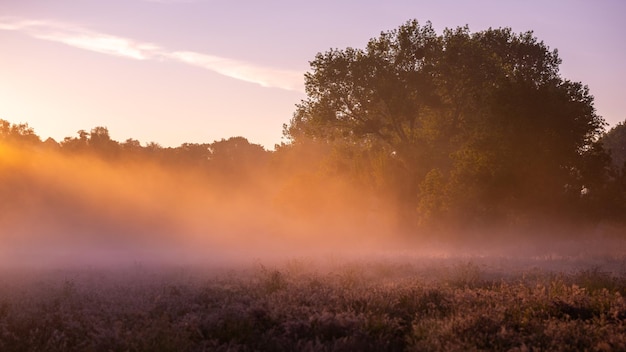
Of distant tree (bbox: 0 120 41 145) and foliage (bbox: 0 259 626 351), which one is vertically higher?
distant tree (bbox: 0 120 41 145)

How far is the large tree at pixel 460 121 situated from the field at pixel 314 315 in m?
16.4

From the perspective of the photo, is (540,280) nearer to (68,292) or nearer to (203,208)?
(68,292)

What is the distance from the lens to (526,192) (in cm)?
2805

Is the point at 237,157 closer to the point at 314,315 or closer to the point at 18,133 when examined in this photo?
the point at 18,133

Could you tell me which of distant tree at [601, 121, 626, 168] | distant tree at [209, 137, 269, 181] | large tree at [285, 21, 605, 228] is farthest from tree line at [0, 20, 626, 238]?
distant tree at [601, 121, 626, 168]

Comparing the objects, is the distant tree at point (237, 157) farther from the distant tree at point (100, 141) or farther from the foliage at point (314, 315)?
the foliage at point (314, 315)

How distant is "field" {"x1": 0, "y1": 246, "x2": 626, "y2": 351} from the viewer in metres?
7.29

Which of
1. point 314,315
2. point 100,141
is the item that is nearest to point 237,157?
point 100,141

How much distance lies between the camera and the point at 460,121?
37.0 m

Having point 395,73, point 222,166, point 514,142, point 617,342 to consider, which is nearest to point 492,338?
point 617,342

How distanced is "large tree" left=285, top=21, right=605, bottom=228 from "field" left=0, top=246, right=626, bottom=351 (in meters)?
16.4

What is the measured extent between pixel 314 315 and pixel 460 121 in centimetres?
3081

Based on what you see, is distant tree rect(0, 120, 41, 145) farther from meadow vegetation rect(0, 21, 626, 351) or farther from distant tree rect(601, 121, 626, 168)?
distant tree rect(601, 121, 626, 168)

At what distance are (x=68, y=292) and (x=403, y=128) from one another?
32.2 m
